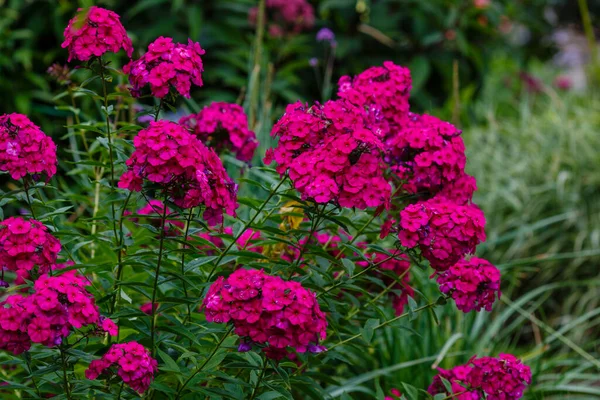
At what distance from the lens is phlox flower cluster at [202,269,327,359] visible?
1.69 m

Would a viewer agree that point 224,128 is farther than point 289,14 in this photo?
No

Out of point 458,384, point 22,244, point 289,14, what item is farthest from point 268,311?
point 289,14

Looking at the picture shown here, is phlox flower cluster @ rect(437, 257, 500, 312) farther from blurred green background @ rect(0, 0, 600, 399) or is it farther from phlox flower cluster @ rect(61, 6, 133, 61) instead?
blurred green background @ rect(0, 0, 600, 399)

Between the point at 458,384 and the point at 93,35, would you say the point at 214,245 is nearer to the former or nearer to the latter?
the point at 93,35

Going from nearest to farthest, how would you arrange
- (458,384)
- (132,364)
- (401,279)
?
1. (132,364)
2. (458,384)
3. (401,279)

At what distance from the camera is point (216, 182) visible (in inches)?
72.7

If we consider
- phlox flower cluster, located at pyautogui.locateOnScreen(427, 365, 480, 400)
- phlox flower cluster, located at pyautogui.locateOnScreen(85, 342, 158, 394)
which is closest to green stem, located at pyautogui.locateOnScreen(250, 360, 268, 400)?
phlox flower cluster, located at pyautogui.locateOnScreen(85, 342, 158, 394)

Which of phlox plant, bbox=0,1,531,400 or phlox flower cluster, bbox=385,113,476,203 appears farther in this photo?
phlox flower cluster, bbox=385,113,476,203

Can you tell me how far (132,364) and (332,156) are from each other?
2.04ft

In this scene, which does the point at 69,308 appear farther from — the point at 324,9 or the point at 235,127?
the point at 324,9

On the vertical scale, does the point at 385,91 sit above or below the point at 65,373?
above

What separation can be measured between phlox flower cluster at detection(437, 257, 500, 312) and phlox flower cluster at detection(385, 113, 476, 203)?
0.20 meters

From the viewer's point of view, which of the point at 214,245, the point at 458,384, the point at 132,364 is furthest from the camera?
the point at 458,384

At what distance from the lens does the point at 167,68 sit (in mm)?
1921
